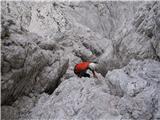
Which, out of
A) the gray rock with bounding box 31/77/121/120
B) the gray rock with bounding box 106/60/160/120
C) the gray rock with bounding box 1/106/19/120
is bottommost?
the gray rock with bounding box 1/106/19/120

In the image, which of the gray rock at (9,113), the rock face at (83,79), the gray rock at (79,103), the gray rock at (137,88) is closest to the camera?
the gray rock at (137,88)

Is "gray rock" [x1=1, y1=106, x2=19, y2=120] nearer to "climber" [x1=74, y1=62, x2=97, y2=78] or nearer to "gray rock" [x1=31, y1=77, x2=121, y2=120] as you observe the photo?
"gray rock" [x1=31, y1=77, x2=121, y2=120]

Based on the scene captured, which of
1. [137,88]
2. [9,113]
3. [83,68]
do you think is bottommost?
[9,113]

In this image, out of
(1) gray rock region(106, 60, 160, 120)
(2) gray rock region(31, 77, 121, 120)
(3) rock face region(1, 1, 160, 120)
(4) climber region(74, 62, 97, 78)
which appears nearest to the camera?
(1) gray rock region(106, 60, 160, 120)

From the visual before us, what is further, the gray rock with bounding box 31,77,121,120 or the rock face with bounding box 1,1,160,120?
the rock face with bounding box 1,1,160,120

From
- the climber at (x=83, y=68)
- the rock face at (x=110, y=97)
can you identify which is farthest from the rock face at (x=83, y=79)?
the climber at (x=83, y=68)

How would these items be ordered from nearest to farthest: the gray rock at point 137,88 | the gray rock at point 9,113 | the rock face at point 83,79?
the gray rock at point 137,88 < the rock face at point 83,79 < the gray rock at point 9,113

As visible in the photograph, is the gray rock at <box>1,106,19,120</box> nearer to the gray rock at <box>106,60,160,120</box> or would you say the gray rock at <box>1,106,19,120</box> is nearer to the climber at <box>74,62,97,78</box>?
the gray rock at <box>106,60,160,120</box>

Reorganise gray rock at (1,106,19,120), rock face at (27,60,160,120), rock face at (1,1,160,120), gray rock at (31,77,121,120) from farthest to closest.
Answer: gray rock at (1,106,19,120) < rock face at (1,1,160,120) < gray rock at (31,77,121,120) < rock face at (27,60,160,120)

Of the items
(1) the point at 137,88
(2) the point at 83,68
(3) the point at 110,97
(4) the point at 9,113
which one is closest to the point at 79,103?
(3) the point at 110,97

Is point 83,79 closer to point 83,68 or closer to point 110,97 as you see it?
point 83,68

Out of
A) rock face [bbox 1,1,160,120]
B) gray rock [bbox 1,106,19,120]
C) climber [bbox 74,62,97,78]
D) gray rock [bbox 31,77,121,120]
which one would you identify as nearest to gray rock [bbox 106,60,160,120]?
rock face [bbox 1,1,160,120]

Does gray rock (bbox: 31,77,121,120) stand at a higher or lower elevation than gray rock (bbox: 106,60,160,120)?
lower

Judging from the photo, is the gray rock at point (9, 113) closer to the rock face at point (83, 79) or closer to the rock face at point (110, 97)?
the rock face at point (83, 79)
